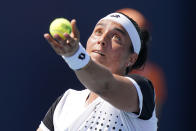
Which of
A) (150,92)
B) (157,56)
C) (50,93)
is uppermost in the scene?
(150,92)

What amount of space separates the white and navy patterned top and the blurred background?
517 millimetres

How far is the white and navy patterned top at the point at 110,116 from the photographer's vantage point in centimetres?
156

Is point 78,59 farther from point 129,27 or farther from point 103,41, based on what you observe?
point 129,27

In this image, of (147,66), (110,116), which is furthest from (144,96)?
(147,66)

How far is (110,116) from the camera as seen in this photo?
165 centimetres

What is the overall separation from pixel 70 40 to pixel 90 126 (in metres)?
0.63

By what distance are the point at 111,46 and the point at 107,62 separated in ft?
0.28

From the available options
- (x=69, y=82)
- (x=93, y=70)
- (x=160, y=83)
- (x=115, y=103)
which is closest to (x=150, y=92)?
(x=115, y=103)

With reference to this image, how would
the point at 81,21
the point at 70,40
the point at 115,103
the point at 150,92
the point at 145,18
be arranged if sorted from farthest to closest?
the point at 145,18 → the point at 81,21 → the point at 150,92 → the point at 115,103 → the point at 70,40

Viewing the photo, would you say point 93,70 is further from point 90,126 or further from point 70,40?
point 90,126

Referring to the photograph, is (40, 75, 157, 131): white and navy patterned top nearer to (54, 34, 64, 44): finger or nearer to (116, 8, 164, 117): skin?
(54, 34, 64, 44): finger

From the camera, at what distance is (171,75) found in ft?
9.27

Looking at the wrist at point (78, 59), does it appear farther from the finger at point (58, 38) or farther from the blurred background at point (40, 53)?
the blurred background at point (40, 53)

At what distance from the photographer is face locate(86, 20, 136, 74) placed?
5.64 feet
